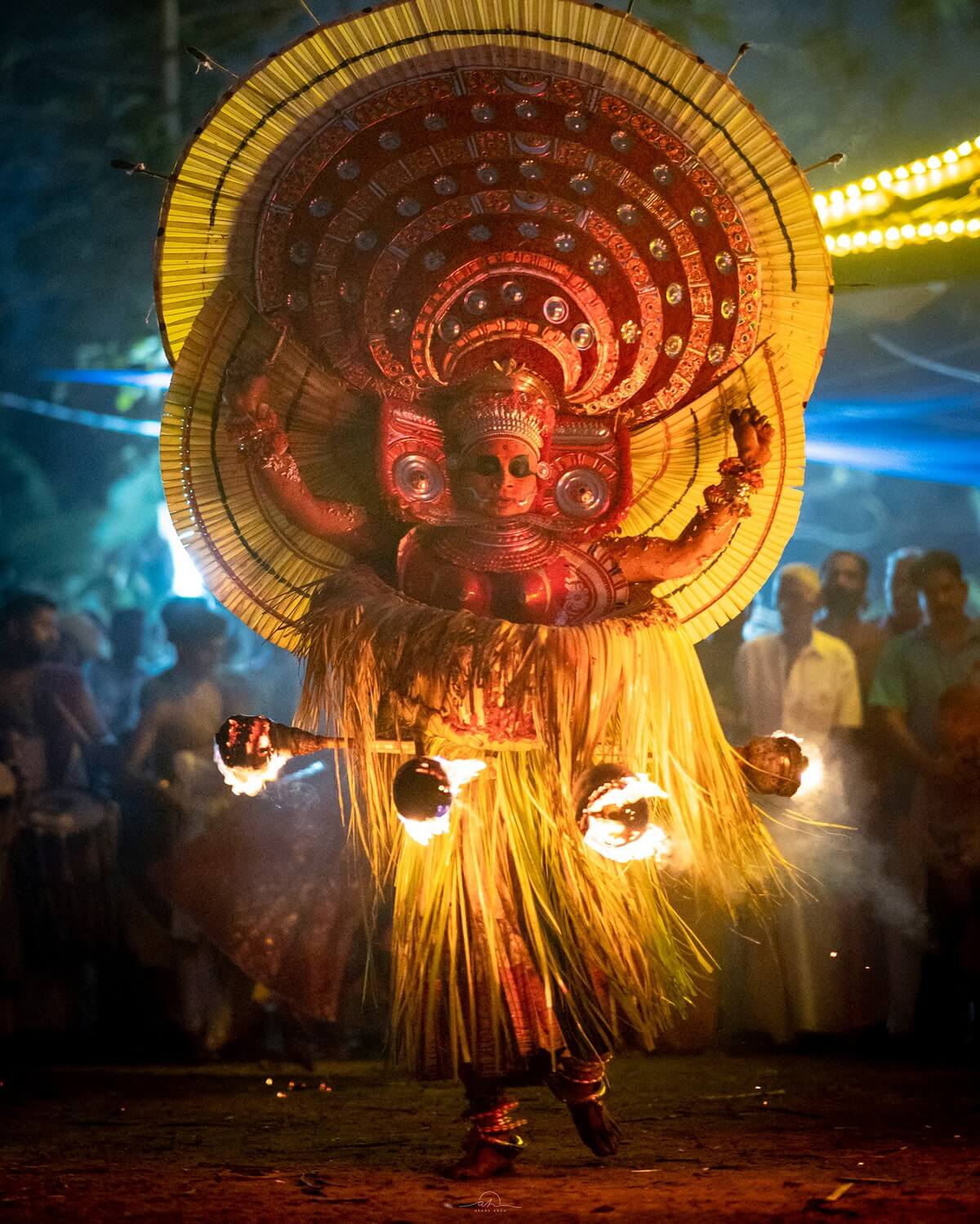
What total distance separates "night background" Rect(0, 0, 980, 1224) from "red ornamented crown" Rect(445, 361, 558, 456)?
0.95 metres

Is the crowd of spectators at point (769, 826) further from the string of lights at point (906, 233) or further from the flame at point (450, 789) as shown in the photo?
the flame at point (450, 789)

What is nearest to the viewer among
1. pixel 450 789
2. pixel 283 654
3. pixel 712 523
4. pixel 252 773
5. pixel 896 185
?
pixel 450 789

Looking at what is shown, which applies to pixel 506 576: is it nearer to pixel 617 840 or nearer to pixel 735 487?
pixel 735 487

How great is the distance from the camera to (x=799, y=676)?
18.6 ft

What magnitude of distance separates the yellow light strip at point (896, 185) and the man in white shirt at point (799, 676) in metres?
1.66

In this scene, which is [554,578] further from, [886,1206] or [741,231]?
[886,1206]

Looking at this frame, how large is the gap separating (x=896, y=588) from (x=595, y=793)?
11.2 feet

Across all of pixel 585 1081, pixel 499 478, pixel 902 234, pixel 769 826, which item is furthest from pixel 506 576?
pixel 902 234

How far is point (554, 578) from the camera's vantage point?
3.38 m

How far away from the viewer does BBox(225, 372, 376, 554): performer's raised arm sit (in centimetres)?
322

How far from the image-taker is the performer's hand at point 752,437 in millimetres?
3393

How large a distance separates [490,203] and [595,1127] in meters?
2.47

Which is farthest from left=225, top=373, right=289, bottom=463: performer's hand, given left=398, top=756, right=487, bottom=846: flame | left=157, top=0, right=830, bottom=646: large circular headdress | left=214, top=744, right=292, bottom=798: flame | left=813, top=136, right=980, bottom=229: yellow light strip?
left=813, top=136, right=980, bottom=229: yellow light strip

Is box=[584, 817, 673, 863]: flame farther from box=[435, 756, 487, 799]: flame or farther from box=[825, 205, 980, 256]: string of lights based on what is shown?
box=[825, 205, 980, 256]: string of lights
